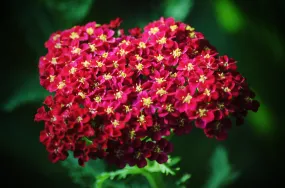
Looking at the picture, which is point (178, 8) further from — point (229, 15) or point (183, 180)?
point (183, 180)

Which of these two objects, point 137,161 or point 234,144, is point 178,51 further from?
point 234,144

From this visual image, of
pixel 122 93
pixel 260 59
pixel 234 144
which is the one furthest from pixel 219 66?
pixel 234 144

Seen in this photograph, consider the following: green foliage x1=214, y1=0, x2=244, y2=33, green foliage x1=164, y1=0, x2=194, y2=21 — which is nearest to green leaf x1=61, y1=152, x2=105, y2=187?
green foliage x1=164, y1=0, x2=194, y2=21

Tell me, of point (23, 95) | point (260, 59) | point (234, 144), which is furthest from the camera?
point (234, 144)

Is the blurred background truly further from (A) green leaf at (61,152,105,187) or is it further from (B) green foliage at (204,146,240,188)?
(A) green leaf at (61,152,105,187)

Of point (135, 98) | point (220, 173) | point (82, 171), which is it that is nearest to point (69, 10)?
point (82, 171)

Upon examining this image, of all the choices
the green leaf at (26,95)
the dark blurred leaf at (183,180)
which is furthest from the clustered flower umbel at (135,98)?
the green leaf at (26,95)
